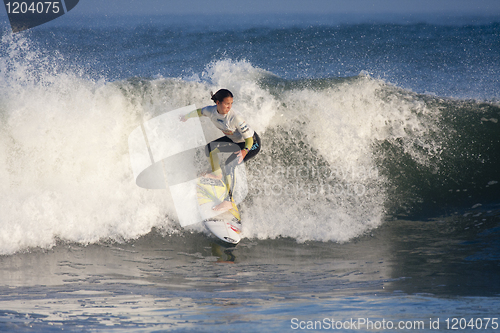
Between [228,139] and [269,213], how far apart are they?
1.34 metres

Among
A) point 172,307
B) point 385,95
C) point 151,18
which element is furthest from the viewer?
point 151,18

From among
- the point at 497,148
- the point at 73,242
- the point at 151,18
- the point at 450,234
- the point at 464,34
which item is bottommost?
the point at 450,234

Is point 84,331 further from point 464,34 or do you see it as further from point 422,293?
point 464,34

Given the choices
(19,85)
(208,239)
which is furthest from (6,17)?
(208,239)

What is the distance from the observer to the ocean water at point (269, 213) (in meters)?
3.07

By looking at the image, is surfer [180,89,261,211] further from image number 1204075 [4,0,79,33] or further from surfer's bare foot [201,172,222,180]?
image number 1204075 [4,0,79,33]

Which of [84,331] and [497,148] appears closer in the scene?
[84,331]

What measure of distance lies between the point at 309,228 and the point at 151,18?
50.0 feet

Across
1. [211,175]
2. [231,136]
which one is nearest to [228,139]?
[231,136]

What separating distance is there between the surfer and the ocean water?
2.51ft

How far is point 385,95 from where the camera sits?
6.89 meters

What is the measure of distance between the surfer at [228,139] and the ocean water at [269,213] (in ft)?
2.51
